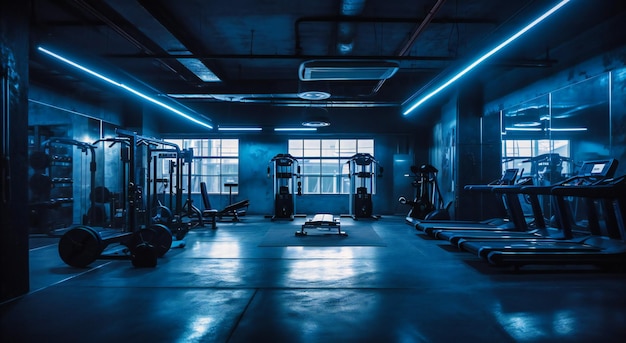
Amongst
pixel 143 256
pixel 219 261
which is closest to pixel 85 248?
pixel 143 256

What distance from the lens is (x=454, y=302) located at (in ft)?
10.9

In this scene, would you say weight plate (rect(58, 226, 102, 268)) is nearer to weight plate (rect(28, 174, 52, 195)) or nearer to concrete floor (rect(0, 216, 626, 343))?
concrete floor (rect(0, 216, 626, 343))

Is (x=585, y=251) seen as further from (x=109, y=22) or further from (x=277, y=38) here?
(x=109, y=22)

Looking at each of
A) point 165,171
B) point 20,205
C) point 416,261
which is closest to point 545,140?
point 416,261

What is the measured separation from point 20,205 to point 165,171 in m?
10.8

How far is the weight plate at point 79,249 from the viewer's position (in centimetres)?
476

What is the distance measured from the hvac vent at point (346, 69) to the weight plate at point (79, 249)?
12.5 ft

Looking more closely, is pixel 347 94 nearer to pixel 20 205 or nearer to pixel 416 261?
pixel 416 261

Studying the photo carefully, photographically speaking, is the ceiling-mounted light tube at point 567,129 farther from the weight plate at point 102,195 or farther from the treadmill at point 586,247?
the weight plate at point 102,195

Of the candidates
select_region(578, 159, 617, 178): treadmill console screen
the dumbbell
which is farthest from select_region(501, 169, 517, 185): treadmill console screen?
the dumbbell

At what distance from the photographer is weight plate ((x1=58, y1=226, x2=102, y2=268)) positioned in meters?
4.76

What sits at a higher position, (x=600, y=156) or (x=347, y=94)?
(x=347, y=94)

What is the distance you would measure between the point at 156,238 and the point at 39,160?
463 cm

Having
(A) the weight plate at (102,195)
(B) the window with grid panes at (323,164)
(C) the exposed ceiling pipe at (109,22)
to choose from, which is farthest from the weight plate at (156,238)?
(B) the window with grid panes at (323,164)
